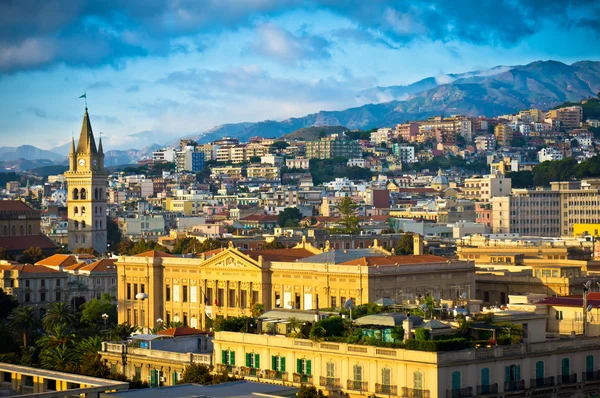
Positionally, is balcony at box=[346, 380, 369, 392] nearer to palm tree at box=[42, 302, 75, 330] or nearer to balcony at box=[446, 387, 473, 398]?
balcony at box=[446, 387, 473, 398]

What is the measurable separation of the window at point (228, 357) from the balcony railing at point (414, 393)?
811 centimetres

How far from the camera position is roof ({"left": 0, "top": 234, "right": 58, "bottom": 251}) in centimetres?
15412

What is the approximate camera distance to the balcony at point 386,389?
46312mm

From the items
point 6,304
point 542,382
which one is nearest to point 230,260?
point 6,304

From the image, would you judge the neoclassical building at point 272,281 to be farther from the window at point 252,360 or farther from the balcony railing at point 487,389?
the balcony railing at point 487,389

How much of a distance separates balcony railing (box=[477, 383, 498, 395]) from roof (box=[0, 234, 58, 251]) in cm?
11073

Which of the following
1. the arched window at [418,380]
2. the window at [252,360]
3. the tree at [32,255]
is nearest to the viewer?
the arched window at [418,380]

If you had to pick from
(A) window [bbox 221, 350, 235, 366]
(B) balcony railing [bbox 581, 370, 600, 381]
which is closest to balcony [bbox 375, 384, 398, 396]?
(B) balcony railing [bbox 581, 370, 600, 381]

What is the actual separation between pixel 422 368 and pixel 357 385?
2.79 meters

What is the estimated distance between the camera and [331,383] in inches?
1908

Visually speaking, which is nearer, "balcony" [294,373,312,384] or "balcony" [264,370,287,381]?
"balcony" [294,373,312,384]

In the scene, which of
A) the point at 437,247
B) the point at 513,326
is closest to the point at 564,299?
the point at 513,326

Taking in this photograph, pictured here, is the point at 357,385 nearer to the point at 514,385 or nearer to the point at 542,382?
the point at 514,385

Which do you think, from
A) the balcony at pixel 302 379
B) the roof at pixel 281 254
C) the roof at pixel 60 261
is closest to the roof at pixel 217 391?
the balcony at pixel 302 379
